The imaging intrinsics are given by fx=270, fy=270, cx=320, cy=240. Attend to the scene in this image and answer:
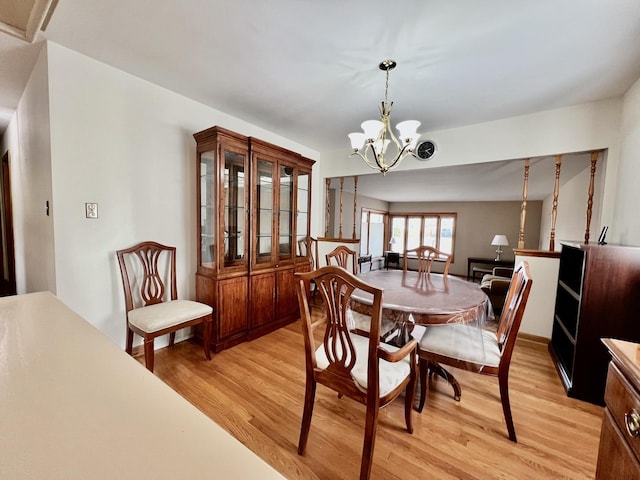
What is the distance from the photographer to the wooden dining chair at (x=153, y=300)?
2031mm

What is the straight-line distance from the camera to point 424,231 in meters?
8.74

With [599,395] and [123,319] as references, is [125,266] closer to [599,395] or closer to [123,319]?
[123,319]

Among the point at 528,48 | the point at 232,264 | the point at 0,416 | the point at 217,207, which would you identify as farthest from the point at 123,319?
the point at 528,48

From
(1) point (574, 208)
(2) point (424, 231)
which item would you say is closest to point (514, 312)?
(1) point (574, 208)

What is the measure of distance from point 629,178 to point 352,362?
2701 millimetres

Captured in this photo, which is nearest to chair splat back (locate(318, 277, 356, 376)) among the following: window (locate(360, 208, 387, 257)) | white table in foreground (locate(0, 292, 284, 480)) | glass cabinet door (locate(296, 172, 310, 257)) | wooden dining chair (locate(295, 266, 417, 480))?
wooden dining chair (locate(295, 266, 417, 480))

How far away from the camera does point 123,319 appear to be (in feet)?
7.59

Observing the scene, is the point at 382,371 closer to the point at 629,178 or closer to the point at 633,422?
the point at 633,422

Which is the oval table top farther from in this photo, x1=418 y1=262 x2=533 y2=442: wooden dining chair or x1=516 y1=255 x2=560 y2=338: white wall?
x1=516 y1=255 x2=560 y2=338: white wall

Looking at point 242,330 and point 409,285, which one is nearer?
point 409,285

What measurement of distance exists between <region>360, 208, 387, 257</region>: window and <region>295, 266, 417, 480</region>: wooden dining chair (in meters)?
6.18

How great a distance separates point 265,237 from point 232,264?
48cm

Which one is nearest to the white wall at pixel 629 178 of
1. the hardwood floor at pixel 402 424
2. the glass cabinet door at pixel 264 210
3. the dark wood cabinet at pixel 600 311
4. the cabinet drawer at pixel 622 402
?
the dark wood cabinet at pixel 600 311

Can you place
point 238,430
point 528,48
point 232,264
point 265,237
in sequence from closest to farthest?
point 238,430 → point 528,48 → point 232,264 → point 265,237
